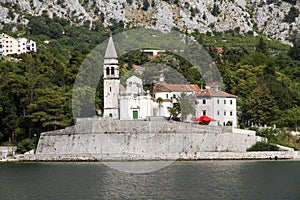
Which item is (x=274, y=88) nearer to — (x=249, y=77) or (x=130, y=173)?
(x=249, y=77)

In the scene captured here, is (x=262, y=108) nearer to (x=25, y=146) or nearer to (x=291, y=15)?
(x=25, y=146)

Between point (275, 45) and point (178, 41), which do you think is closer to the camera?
point (178, 41)

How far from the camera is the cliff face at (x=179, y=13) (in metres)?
124


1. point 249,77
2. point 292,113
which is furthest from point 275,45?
point 292,113

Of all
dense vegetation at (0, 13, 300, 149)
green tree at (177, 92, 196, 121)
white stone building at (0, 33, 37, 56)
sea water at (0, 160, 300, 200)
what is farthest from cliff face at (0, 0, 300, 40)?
sea water at (0, 160, 300, 200)

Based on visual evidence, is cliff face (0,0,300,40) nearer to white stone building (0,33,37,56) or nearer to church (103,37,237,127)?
white stone building (0,33,37,56)

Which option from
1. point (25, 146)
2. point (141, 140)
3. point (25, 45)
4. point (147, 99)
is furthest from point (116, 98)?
point (25, 45)

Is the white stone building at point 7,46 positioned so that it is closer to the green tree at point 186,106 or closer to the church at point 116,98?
the church at point 116,98

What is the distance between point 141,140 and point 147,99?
688 centimetres

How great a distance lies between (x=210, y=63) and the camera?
281 feet

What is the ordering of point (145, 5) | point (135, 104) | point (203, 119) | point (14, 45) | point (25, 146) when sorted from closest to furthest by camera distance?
point (25, 146), point (203, 119), point (135, 104), point (14, 45), point (145, 5)

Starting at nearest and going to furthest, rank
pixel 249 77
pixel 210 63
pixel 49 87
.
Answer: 1. pixel 49 87
2. pixel 249 77
3. pixel 210 63

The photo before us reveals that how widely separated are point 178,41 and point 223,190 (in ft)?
220

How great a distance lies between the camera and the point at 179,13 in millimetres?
125000
